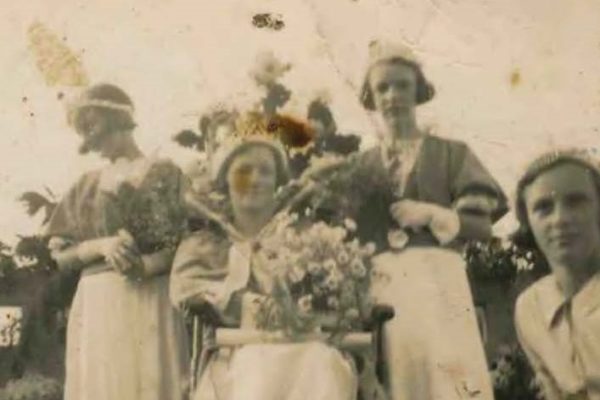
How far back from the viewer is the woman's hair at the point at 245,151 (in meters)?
2.00

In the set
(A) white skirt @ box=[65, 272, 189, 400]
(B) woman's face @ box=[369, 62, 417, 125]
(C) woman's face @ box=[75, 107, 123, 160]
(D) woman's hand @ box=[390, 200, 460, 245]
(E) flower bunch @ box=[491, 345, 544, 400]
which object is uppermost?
(B) woman's face @ box=[369, 62, 417, 125]

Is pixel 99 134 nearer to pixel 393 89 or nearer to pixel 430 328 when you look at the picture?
pixel 393 89

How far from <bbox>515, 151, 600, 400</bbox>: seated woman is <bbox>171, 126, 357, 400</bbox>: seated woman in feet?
0.90

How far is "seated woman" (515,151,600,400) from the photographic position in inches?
75.9

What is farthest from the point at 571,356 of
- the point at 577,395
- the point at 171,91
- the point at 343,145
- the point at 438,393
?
the point at 171,91

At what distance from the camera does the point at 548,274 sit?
197cm

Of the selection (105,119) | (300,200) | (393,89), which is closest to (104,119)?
(105,119)

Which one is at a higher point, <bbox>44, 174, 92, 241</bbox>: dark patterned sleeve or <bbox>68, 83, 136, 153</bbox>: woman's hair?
<bbox>68, 83, 136, 153</bbox>: woman's hair

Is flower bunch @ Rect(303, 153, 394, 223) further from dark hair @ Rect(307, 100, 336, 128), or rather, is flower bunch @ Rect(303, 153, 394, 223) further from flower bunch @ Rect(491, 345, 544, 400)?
flower bunch @ Rect(491, 345, 544, 400)

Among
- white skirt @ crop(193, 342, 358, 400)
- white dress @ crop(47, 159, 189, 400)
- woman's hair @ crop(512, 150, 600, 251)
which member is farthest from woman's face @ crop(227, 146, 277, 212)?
woman's hair @ crop(512, 150, 600, 251)

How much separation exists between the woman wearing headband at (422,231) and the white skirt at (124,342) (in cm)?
30

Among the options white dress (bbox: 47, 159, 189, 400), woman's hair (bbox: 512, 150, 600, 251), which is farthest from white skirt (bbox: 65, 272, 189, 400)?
woman's hair (bbox: 512, 150, 600, 251)

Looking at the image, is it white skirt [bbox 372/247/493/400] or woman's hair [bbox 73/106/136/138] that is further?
woman's hair [bbox 73/106/136/138]

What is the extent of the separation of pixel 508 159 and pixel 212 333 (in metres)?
0.50
